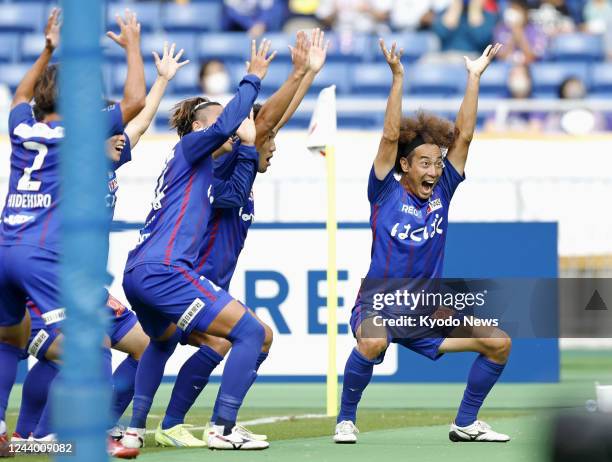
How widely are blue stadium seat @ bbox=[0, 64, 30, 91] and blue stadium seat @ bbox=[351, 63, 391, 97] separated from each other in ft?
14.1

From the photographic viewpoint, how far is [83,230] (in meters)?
3.87

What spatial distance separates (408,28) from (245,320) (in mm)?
11875

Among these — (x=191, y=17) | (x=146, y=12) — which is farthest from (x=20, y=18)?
(x=191, y=17)

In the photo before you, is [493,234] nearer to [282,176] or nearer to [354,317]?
[282,176]

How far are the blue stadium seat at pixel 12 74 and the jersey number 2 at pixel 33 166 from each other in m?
10.5

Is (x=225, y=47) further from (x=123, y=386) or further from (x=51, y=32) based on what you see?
(x=51, y=32)

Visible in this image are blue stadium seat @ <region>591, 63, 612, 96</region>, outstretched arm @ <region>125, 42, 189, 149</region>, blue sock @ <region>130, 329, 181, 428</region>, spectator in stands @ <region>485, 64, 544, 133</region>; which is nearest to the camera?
blue sock @ <region>130, 329, 181, 428</region>

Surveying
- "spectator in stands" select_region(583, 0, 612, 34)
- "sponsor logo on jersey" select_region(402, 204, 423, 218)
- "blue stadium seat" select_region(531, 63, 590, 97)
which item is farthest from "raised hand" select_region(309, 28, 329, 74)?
"spectator in stands" select_region(583, 0, 612, 34)

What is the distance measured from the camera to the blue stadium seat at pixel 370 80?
57.7 feet

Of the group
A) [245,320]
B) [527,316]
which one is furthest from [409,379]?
[245,320]

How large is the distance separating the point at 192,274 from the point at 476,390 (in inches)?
76.8

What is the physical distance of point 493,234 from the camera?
12453 mm

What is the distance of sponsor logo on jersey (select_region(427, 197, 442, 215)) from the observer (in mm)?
8344

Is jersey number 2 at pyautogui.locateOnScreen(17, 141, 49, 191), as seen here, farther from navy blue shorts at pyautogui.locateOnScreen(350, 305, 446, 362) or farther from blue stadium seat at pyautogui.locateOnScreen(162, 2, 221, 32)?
blue stadium seat at pyautogui.locateOnScreen(162, 2, 221, 32)
